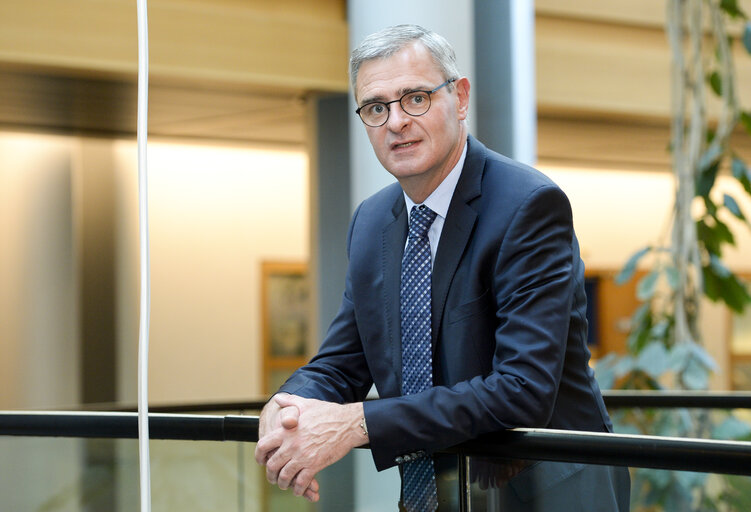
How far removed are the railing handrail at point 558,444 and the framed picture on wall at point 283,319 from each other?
8118 millimetres

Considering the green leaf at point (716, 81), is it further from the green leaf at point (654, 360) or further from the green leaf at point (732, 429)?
the green leaf at point (732, 429)

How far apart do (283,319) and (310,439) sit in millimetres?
8888

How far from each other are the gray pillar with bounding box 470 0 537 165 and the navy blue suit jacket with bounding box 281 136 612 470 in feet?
5.94

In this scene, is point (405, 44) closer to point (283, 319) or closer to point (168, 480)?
point (168, 480)

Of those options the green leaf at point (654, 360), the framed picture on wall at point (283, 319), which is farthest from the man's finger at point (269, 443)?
the framed picture on wall at point (283, 319)

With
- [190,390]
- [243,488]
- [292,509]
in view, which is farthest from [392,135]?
[190,390]

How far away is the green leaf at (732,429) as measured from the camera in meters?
4.28

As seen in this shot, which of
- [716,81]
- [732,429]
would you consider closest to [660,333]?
[732,429]

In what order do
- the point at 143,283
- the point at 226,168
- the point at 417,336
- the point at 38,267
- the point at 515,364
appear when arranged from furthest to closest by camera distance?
the point at 226,168 → the point at 38,267 → the point at 417,336 → the point at 515,364 → the point at 143,283

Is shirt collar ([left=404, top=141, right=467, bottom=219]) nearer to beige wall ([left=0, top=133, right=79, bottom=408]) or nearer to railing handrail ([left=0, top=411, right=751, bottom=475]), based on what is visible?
railing handrail ([left=0, top=411, right=751, bottom=475])

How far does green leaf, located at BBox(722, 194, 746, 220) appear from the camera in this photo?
467 cm

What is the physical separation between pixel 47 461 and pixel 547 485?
2.38 meters

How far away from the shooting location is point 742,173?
4730mm

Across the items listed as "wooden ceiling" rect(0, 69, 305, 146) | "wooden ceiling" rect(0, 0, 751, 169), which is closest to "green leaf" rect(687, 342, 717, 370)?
"wooden ceiling" rect(0, 0, 751, 169)
